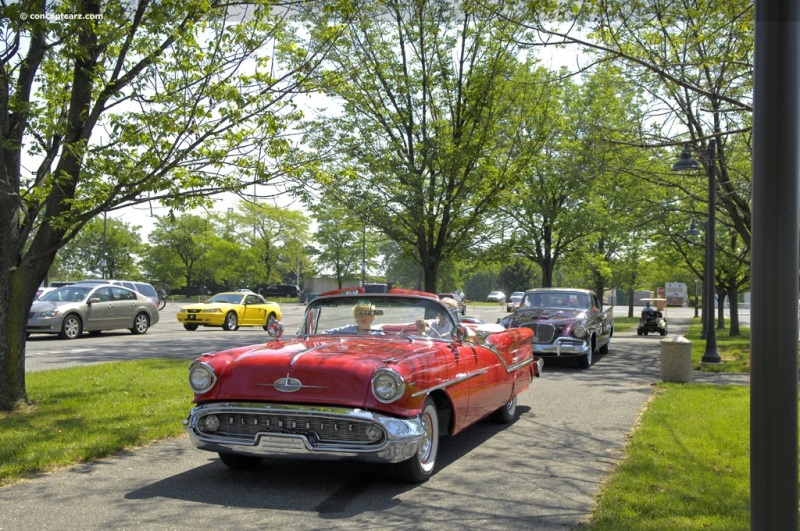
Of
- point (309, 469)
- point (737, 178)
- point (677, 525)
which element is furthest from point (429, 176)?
point (677, 525)

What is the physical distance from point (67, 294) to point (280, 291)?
53967 millimetres

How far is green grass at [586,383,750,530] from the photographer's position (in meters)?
4.94

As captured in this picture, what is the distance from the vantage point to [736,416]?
8.79 meters

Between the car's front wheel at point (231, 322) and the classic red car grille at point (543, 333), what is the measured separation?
1402 centimetres

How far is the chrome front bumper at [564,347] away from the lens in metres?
15.1

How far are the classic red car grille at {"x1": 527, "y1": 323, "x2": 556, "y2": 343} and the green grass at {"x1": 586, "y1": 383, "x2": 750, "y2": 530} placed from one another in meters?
5.64

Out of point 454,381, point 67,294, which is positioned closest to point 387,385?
point 454,381

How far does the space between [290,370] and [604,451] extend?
10.8 feet

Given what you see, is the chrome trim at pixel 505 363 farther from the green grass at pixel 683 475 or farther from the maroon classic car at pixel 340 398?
the green grass at pixel 683 475

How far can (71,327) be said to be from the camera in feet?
66.8

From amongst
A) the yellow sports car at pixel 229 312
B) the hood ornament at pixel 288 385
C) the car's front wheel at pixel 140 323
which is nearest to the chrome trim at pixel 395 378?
the hood ornament at pixel 288 385

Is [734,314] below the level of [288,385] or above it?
above

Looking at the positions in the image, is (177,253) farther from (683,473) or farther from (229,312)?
(683,473)

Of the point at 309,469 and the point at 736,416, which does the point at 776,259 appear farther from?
the point at 736,416
